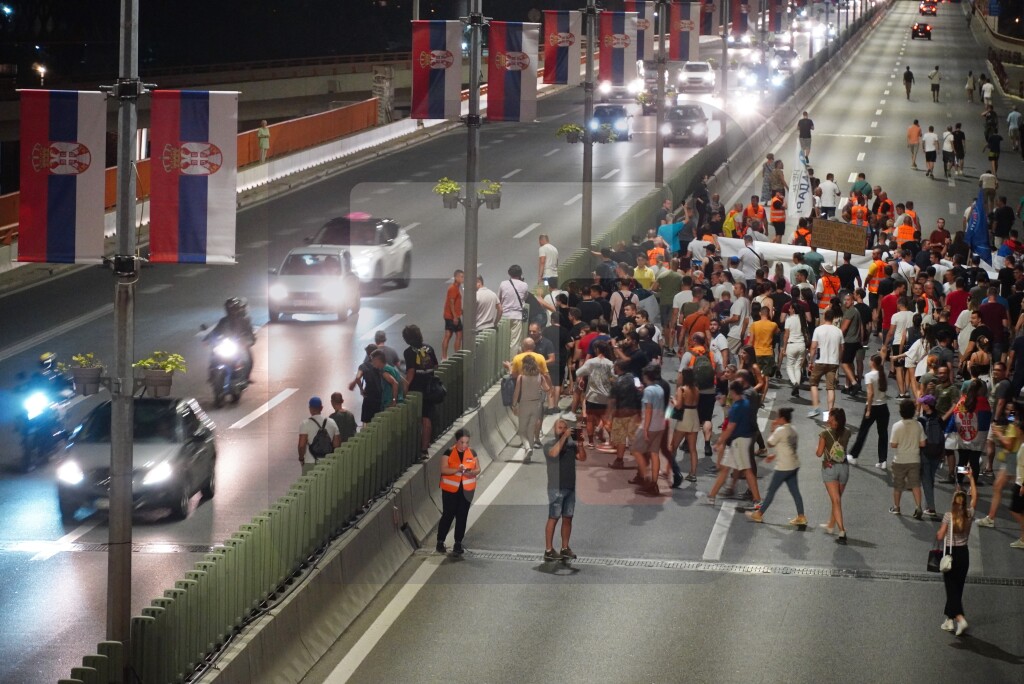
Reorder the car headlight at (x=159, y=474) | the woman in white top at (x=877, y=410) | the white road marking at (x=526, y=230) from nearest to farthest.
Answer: the car headlight at (x=159, y=474)
the woman in white top at (x=877, y=410)
the white road marking at (x=526, y=230)

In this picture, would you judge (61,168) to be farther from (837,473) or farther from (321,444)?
(837,473)

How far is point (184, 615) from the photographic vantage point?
39.3 ft

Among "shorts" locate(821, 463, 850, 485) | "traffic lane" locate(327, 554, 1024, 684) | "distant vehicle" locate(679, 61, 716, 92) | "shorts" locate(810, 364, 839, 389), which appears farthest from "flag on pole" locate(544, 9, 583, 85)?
"distant vehicle" locate(679, 61, 716, 92)

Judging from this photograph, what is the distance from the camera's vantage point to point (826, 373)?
22875 mm

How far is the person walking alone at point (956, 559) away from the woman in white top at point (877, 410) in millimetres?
5217

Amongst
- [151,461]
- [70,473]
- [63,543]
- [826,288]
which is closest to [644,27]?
[826,288]

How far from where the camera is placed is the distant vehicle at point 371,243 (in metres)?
32.6

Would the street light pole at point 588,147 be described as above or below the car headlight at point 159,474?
above

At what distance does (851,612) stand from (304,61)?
7525cm

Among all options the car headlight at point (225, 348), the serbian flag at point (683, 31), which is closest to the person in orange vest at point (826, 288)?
the car headlight at point (225, 348)

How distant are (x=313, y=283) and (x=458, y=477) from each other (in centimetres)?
1333

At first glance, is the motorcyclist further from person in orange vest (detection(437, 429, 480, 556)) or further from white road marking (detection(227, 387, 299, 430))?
person in orange vest (detection(437, 429, 480, 556))

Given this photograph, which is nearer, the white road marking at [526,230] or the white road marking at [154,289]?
the white road marking at [154,289]

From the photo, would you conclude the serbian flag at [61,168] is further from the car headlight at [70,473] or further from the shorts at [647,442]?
the shorts at [647,442]
